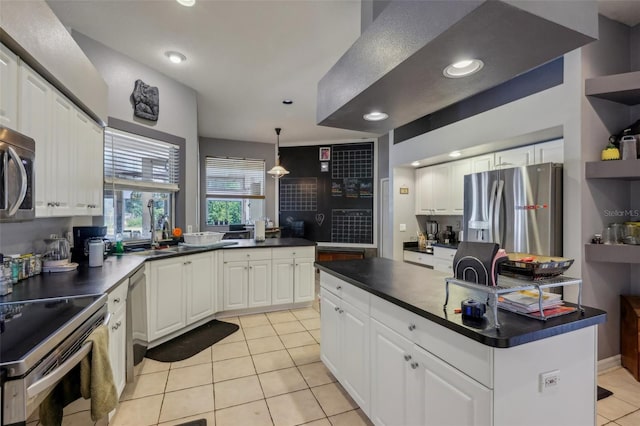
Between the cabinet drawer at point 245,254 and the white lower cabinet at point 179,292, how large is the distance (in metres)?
0.16

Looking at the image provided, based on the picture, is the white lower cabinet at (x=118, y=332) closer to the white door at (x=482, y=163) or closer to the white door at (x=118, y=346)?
the white door at (x=118, y=346)

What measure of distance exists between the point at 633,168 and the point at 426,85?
85.9 inches

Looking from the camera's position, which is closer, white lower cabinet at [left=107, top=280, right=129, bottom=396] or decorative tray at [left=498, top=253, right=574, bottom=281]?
decorative tray at [left=498, top=253, right=574, bottom=281]

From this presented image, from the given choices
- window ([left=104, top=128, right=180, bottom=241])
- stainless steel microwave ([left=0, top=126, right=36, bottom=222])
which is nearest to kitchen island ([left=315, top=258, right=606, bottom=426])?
stainless steel microwave ([left=0, top=126, right=36, bottom=222])

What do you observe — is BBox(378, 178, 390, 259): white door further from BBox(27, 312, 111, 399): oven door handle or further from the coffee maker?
BBox(27, 312, 111, 399): oven door handle

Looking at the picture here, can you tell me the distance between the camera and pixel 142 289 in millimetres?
2641

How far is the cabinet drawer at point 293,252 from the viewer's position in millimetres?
4090

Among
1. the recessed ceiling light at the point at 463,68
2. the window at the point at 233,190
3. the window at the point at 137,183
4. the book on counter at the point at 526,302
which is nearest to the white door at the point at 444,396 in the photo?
the book on counter at the point at 526,302

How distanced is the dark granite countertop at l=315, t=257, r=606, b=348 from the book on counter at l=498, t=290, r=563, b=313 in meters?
0.04

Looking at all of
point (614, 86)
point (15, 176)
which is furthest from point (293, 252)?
point (614, 86)

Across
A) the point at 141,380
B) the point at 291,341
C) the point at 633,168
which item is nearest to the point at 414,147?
the point at 633,168

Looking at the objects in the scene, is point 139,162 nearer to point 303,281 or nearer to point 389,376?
point 303,281

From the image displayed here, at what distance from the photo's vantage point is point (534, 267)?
131 cm

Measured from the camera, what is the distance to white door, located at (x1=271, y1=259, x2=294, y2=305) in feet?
13.4
